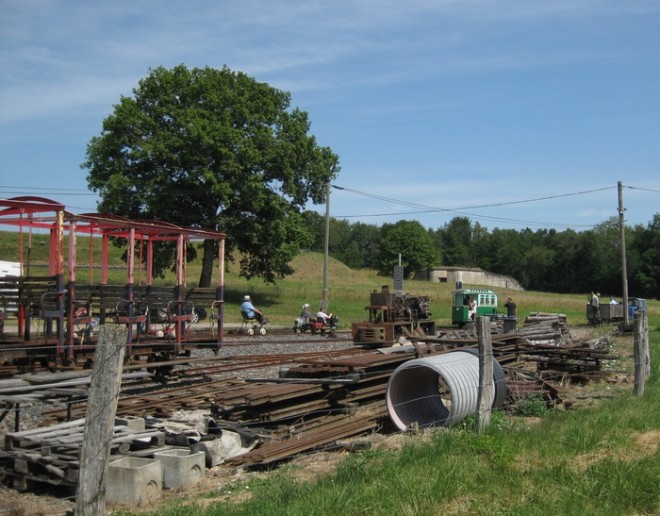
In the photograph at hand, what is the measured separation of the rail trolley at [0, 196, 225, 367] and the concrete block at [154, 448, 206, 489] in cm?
674

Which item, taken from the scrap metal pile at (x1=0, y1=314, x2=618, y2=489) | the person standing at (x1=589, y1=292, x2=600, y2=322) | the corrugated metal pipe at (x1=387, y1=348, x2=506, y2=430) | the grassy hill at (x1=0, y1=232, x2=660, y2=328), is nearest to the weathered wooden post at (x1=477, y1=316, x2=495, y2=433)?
the corrugated metal pipe at (x1=387, y1=348, x2=506, y2=430)

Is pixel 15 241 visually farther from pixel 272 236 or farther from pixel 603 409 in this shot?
pixel 603 409

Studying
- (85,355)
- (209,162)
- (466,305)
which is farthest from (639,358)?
(209,162)

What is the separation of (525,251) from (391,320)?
11667 cm

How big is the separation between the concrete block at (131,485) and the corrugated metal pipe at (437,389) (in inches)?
141

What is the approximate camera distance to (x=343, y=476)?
6.91 m

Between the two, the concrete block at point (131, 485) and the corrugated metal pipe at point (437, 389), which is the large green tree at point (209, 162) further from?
the concrete block at point (131, 485)

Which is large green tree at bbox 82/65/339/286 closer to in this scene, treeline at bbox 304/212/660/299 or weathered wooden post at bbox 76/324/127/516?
treeline at bbox 304/212/660/299

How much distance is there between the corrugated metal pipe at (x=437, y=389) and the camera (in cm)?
953

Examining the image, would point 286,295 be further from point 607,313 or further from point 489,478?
point 489,478

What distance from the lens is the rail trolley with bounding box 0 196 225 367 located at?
14422 millimetres

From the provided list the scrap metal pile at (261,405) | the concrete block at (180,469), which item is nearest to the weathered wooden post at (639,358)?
the scrap metal pile at (261,405)

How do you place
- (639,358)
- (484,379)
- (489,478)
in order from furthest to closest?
(639,358) < (484,379) < (489,478)

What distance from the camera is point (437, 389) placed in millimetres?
12109
